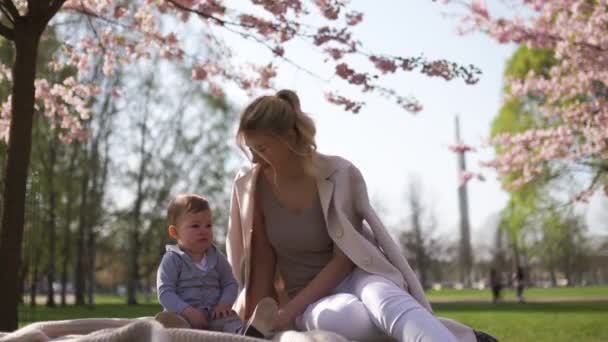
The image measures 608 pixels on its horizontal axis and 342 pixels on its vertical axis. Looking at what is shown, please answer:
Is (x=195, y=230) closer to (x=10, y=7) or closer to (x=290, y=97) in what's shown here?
(x=290, y=97)

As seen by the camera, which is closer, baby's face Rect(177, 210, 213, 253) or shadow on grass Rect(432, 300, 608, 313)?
baby's face Rect(177, 210, 213, 253)

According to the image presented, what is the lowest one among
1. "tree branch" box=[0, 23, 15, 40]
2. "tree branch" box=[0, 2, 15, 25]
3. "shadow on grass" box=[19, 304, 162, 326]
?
"shadow on grass" box=[19, 304, 162, 326]

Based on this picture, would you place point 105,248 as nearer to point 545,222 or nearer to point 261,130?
point 545,222

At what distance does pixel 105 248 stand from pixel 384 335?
24205 mm

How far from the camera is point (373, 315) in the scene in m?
2.59

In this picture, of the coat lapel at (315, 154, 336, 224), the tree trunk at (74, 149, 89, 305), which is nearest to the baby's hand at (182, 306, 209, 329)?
the coat lapel at (315, 154, 336, 224)

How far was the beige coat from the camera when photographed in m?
2.92

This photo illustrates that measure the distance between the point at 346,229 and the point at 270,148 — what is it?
18.0 inches


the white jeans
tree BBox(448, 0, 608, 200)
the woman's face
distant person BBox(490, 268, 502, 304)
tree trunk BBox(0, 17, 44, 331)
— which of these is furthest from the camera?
distant person BBox(490, 268, 502, 304)

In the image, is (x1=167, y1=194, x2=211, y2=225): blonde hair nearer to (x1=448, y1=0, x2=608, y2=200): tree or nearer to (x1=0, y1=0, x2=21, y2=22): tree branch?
(x1=0, y1=0, x2=21, y2=22): tree branch

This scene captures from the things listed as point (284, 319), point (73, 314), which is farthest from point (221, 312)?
point (73, 314)

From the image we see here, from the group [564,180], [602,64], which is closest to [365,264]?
[602,64]

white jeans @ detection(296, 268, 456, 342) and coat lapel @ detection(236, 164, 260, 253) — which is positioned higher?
coat lapel @ detection(236, 164, 260, 253)

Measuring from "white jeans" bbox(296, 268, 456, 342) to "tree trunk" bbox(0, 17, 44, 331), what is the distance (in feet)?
10.3
